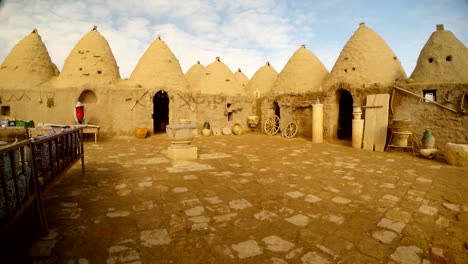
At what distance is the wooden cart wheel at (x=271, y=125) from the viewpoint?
14553mm

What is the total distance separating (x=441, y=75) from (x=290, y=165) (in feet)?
34.2

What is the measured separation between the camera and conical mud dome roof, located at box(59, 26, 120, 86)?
14508 mm

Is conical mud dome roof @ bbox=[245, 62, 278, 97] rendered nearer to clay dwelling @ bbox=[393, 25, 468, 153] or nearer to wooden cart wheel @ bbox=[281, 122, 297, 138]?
wooden cart wheel @ bbox=[281, 122, 297, 138]

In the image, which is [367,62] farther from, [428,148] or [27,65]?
[27,65]

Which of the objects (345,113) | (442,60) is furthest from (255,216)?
(345,113)

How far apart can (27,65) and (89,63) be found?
3839 mm

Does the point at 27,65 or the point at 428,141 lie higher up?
the point at 27,65

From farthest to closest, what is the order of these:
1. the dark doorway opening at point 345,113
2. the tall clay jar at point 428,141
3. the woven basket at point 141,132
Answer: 1. the dark doorway opening at point 345,113
2. the woven basket at point 141,132
3. the tall clay jar at point 428,141

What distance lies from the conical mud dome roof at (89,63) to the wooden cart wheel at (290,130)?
11466mm

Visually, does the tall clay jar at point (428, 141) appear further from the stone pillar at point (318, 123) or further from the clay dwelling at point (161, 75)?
the clay dwelling at point (161, 75)

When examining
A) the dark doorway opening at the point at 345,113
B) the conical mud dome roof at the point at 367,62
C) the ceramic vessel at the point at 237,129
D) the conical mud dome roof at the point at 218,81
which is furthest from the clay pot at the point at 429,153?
the conical mud dome roof at the point at 218,81

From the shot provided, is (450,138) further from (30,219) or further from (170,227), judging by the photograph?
(30,219)

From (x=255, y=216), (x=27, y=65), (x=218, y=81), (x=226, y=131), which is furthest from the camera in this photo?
(x=218, y=81)

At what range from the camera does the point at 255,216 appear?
311cm
